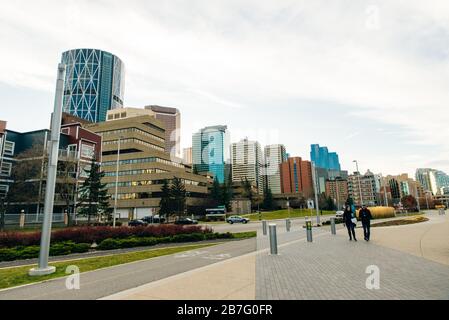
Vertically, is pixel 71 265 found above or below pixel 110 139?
below

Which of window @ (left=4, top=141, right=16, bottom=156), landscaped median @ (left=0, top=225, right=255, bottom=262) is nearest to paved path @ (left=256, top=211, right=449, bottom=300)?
landscaped median @ (left=0, top=225, right=255, bottom=262)

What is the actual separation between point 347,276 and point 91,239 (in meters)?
16.3

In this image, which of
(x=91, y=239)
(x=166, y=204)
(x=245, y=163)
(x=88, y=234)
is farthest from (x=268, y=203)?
(x=245, y=163)

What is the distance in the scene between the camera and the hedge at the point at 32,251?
41.9 feet

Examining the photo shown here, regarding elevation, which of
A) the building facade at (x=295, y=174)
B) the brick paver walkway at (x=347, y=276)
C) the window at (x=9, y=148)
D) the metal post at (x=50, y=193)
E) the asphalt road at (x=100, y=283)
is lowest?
the asphalt road at (x=100, y=283)

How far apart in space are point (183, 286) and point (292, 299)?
259 cm

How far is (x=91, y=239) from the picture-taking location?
58.8ft

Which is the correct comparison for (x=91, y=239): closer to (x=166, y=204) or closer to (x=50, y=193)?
(x=50, y=193)

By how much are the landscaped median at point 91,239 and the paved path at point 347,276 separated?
410 inches

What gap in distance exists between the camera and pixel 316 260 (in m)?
9.80

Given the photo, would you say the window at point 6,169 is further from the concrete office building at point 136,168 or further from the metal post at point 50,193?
the metal post at point 50,193

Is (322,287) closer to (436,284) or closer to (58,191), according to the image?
(436,284)

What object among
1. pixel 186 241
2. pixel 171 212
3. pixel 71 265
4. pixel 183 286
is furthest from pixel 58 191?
pixel 183 286

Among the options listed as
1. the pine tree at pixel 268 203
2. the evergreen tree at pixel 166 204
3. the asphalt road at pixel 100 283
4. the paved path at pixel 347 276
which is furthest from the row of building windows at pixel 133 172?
the paved path at pixel 347 276
